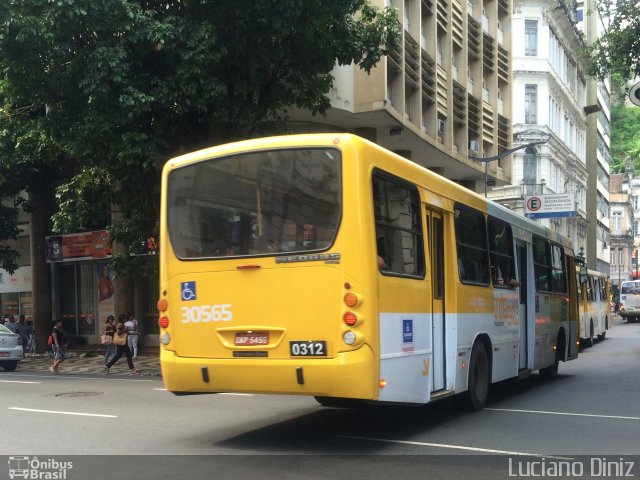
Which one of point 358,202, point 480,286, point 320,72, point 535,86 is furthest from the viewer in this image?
point 535,86

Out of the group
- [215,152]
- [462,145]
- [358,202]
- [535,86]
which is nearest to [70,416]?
[215,152]

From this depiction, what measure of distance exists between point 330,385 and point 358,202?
186 cm

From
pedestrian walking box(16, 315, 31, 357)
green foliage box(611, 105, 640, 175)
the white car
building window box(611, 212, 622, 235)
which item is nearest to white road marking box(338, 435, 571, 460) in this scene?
the white car

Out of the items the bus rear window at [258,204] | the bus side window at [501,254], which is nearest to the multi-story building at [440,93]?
the bus side window at [501,254]

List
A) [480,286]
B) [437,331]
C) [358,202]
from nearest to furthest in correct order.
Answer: [358,202]
[437,331]
[480,286]

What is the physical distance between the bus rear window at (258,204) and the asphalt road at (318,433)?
218 centimetres

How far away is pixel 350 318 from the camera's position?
7707 millimetres

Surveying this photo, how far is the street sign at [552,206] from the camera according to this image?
3275 cm

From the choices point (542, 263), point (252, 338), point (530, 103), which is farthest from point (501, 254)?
point (530, 103)

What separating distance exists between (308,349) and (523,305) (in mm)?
6577

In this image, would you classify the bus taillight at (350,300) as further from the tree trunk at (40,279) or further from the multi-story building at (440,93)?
the tree trunk at (40,279)

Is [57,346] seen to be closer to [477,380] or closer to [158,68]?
[158,68]

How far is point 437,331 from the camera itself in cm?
952

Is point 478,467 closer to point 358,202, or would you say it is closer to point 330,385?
point 330,385
